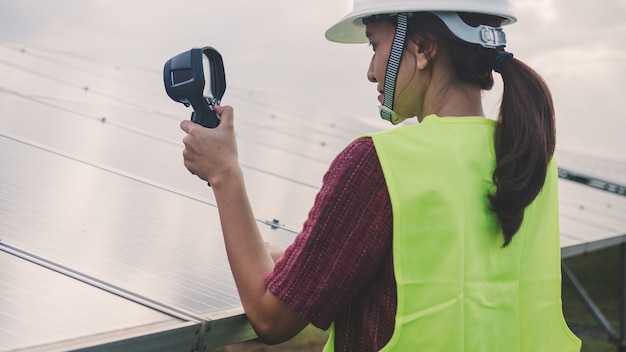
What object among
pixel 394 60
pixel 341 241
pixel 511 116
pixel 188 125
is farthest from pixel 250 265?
pixel 511 116

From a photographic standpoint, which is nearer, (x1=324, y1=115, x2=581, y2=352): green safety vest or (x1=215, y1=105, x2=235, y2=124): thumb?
(x1=324, y1=115, x2=581, y2=352): green safety vest

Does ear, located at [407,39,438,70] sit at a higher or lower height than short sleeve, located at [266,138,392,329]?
higher

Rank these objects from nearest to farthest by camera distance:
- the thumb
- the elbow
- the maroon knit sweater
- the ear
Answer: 1. the maroon knit sweater
2. the elbow
3. the ear
4. the thumb

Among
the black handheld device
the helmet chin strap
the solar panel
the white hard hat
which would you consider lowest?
the solar panel

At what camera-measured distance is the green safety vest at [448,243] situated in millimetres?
1843

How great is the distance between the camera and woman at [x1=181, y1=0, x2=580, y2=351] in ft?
6.04

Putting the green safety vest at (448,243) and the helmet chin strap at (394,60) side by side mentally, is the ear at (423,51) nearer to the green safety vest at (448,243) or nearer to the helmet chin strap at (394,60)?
the helmet chin strap at (394,60)

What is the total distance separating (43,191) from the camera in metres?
3.25

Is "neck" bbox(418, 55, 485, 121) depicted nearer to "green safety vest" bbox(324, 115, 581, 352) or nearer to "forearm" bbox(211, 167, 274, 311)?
"green safety vest" bbox(324, 115, 581, 352)

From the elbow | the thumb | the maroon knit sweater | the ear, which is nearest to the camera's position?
the maroon knit sweater

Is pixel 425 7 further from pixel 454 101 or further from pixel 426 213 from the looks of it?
pixel 426 213

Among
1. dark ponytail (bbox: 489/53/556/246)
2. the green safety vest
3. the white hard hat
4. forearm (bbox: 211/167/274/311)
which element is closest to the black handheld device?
forearm (bbox: 211/167/274/311)

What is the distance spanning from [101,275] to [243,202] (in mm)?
600

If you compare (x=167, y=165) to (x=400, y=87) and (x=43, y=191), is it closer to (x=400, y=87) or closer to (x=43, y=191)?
(x=43, y=191)
